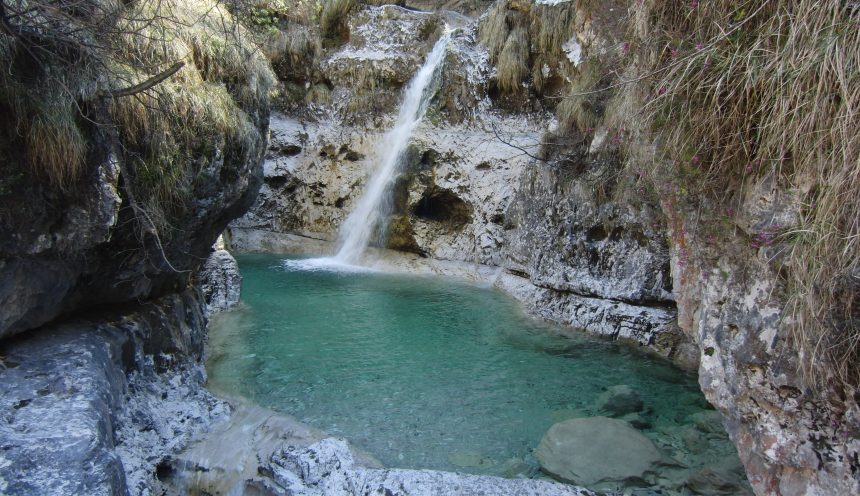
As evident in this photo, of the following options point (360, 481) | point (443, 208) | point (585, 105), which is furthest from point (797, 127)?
point (443, 208)

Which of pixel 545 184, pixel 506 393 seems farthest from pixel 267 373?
pixel 545 184

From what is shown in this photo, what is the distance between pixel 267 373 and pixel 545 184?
4.76 metres

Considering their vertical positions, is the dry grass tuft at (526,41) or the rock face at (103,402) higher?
the dry grass tuft at (526,41)

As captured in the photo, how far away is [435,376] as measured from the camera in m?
5.51

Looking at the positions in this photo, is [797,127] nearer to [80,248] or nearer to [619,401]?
[619,401]

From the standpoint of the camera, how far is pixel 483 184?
10812 millimetres

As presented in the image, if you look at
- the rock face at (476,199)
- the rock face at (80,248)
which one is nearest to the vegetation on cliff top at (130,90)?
the rock face at (80,248)

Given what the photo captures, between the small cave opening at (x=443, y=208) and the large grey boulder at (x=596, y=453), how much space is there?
691cm

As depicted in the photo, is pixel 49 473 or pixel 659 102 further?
pixel 659 102

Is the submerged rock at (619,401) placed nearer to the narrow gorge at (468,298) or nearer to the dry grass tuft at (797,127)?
the narrow gorge at (468,298)

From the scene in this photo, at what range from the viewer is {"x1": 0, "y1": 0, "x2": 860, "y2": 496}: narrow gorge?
2646 millimetres

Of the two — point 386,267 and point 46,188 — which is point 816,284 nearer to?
point 46,188

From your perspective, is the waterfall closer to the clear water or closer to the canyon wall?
the canyon wall

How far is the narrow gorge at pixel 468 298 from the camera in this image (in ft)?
8.68
